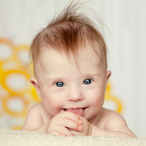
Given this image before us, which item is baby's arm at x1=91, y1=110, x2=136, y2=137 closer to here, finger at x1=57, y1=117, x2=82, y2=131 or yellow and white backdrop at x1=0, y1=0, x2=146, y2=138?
finger at x1=57, y1=117, x2=82, y2=131

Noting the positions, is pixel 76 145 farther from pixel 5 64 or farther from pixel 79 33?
pixel 5 64

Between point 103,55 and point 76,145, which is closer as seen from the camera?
point 76,145

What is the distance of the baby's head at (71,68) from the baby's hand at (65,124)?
0.09 meters

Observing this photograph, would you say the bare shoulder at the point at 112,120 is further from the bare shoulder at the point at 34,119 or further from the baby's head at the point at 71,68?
the bare shoulder at the point at 34,119

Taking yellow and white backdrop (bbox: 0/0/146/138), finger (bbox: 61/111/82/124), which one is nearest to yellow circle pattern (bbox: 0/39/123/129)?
yellow and white backdrop (bbox: 0/0/146/138)

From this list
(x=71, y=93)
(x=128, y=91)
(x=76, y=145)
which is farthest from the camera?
(x=128, y=91)

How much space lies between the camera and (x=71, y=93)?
943 millimetres

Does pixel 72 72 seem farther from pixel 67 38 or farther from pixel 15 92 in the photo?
pixel 15 92

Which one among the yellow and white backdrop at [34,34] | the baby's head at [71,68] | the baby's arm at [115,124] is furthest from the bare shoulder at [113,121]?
the yellow and white backdrop at [34,34]

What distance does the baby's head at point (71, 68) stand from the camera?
96cm

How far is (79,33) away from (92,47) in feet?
0.22

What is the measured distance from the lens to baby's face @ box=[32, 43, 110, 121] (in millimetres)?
955

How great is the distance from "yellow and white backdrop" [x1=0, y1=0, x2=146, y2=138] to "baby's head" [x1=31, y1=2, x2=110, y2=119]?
109 cm

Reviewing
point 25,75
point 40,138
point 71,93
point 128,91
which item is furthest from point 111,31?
point 40,138
